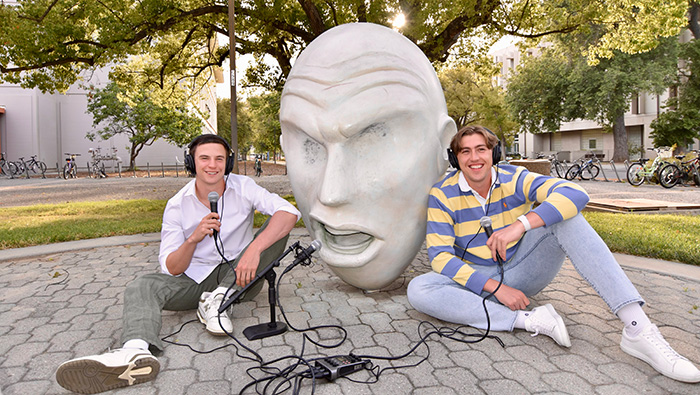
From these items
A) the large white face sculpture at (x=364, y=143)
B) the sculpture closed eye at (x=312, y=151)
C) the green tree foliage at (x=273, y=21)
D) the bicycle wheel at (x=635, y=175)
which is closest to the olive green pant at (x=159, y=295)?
the large white face sculpture at (x=364, y=143)

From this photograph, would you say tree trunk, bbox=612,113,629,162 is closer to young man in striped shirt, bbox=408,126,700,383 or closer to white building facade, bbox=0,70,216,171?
white building facade, bbox=0,70,216,171

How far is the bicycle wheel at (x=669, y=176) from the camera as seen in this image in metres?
13.3

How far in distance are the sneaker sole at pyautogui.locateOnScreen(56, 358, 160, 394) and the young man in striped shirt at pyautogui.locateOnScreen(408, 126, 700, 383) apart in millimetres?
1734

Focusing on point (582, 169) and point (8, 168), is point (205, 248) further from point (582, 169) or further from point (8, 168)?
point (8, 168)

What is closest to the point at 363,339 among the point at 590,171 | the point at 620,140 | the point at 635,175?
the point at 635,175

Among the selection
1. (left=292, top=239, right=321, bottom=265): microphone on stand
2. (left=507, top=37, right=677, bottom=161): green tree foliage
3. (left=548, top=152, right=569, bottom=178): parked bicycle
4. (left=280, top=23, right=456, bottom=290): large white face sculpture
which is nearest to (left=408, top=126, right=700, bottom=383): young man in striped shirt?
(left=280, top=23, right=456, bottom=290): large white face sculpture

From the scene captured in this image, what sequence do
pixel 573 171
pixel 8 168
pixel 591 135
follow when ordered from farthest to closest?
1. pixel 591 135
2. pixel 8 168
3. pixel 573 171

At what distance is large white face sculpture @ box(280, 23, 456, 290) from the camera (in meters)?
3.17

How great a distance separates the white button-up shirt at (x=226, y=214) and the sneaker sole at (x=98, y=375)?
832 millimetres

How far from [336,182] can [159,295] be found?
4.55ft

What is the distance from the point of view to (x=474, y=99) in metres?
34.4

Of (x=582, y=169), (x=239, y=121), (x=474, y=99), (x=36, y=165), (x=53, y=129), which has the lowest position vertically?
(x=582, y=169)

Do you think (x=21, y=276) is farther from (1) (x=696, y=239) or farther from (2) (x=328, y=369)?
(1) (x=696, y=239)

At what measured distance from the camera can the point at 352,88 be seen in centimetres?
317
